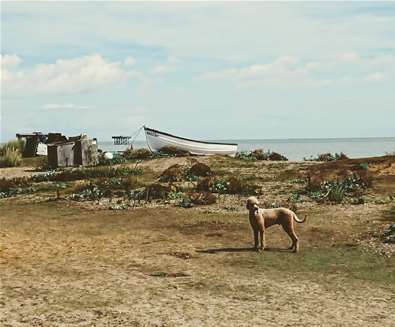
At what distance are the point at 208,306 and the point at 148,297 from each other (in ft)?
3.43

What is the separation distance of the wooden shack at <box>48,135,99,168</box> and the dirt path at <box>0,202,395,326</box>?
Answer: 699 inches

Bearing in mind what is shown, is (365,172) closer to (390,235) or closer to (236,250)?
(390,235)

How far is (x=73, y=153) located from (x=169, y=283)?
83.9 feet

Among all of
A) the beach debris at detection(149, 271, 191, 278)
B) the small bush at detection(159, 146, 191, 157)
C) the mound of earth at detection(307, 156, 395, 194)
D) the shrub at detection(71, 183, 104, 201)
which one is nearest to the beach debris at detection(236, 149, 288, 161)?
the small bush at detection(159, 146, 191, 157)

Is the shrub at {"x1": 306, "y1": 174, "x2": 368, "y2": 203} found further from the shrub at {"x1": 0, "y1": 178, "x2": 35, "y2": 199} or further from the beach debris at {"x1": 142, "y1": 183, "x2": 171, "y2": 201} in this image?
the shrub at {"x1": 0, "y1": 178, "x2": 35, "y2": 199}

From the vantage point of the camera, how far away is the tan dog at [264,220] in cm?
1302

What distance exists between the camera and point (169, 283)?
33.0ft

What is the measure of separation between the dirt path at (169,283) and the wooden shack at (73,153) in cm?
1776

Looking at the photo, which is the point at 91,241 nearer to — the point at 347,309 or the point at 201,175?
the point at 347,309

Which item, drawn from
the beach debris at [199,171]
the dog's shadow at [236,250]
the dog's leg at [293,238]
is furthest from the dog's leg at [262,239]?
the beach debris at [199,171]

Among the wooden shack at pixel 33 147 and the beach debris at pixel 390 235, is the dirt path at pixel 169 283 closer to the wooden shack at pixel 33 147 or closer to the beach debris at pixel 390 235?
the beach debris at pixel 390 235

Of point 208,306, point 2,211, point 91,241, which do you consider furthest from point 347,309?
point 2,211

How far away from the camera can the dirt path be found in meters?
8.28

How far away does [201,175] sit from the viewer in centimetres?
Answer: 2697
